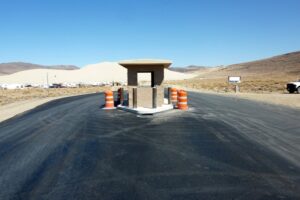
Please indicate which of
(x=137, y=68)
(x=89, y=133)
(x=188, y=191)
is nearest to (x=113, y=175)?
(x=188, y=191)

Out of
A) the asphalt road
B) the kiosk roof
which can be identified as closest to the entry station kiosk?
the kiosk roof

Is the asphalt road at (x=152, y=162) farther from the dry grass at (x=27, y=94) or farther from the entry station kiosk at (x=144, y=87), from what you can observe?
the dry grass at (x=27, y=94)

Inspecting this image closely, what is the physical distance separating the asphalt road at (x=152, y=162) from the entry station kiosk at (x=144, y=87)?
23.7 ft

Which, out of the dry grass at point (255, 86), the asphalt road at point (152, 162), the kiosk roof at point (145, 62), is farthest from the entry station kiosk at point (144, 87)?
the dry grass at point (255, 86)

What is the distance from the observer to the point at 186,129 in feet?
40.3

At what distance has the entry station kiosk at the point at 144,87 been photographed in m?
20.2

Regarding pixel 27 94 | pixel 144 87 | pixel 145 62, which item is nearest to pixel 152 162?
pixel 145 62

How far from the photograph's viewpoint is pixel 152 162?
24.9 feet

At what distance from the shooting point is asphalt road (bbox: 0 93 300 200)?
18.8ft

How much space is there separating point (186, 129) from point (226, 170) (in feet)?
17.7

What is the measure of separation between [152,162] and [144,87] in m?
13.5

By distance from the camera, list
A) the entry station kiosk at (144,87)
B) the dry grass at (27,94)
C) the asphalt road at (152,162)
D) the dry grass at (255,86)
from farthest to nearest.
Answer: the dry grass at (255,86)
the dry grass at (27,94)
the entry station kiosk at (144,87)
the asphalt road at (152,162)

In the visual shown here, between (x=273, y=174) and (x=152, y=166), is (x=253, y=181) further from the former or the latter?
(x=152, y=166)

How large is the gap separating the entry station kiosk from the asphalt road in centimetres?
722
